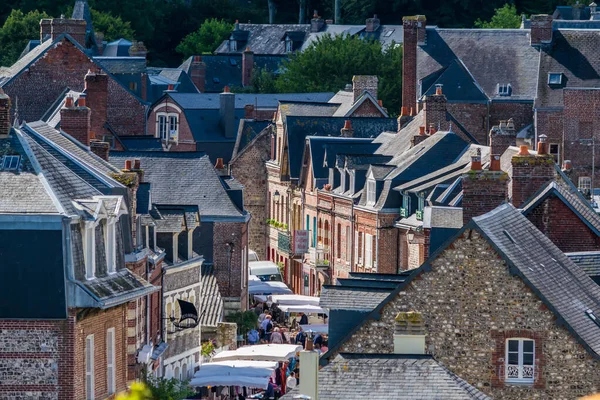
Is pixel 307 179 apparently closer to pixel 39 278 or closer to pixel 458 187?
pixel 458 187

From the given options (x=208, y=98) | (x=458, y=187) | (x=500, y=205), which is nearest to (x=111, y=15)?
(x=208, y=98)

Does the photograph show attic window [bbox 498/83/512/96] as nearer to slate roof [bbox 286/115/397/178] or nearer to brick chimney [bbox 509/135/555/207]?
slate roof [bbox 286/115/397/178]

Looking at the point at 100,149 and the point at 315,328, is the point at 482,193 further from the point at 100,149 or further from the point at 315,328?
the point at 315,328

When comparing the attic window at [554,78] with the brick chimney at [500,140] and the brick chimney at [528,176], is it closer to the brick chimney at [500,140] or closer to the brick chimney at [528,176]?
the brick chimney at [500,140]

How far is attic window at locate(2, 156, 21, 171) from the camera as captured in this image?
1379 inches

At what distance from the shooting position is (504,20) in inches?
5079

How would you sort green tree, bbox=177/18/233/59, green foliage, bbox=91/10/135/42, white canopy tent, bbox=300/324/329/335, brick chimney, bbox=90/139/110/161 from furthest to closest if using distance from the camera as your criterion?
1. green tree, bbox=177/18/233/59
2. green foliage, bbox=91/10/135/42
3. white canopy tent, bbox=300/324/329/335
4. brick chimney, bbox=90/139/110/161

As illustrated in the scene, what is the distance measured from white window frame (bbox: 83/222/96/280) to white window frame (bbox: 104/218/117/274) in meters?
0.91

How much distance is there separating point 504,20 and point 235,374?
85.3 meters

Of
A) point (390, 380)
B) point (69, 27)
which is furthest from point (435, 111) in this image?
point (390, 380)

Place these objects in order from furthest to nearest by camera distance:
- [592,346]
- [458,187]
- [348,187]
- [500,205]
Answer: [348,187] → [458,187] → [500,205] → [592,346]

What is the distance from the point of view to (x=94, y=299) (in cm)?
3338

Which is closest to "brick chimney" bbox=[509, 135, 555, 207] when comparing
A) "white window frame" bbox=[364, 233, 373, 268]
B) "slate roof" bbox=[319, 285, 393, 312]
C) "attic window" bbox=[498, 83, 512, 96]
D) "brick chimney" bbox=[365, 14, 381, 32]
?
"slate roof" bbox=[319, 285, 393, 312]

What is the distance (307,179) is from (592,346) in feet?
155
